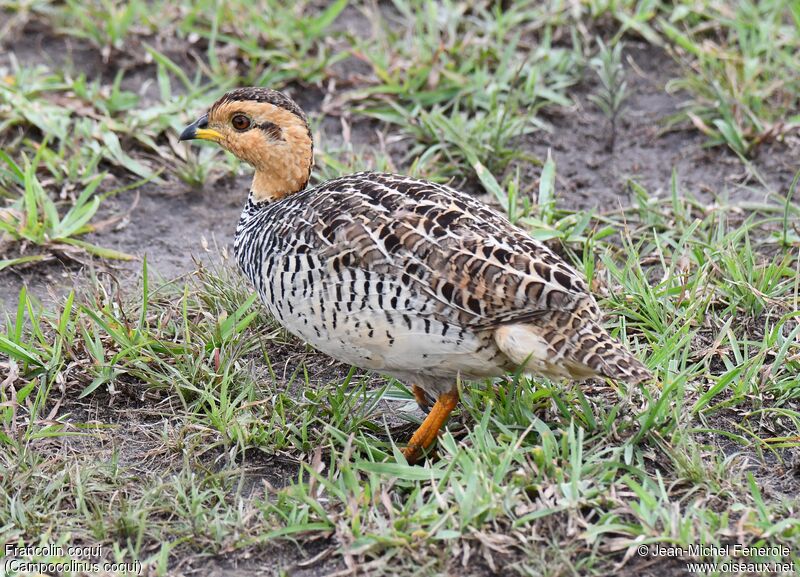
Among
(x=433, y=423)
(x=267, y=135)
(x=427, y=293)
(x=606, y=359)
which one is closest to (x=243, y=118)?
(x=267, y=135)

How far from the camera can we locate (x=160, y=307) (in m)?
5.15

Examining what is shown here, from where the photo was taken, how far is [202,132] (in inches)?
203

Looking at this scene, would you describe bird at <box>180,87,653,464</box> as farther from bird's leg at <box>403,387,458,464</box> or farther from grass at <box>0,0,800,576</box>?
grass at <box>0,0,800,576</box>

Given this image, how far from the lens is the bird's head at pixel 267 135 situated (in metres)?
4.93

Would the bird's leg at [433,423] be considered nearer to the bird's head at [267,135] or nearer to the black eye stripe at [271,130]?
the bird's head at [267,135]

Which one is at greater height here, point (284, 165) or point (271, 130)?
point (271, 130)

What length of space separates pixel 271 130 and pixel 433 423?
1.59 m

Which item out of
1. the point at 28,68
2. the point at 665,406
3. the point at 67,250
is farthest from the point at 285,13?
the point at 665,406

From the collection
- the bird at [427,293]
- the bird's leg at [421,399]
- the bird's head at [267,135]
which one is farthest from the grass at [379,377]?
the bird's head at [267,135]

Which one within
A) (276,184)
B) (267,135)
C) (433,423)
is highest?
(267,135)

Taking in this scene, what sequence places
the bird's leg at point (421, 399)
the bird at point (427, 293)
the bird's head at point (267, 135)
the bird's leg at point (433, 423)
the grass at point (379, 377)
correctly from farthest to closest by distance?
the bird's head at point (267, 135), the bird's leg at point (421, 399), the bird's leg at point (433, 423), the bird at point (427, 293), the grass at point (379, 377)

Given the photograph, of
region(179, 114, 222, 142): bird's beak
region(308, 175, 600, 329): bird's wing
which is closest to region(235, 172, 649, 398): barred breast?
region(308, 175, 600, 329): bird's wing

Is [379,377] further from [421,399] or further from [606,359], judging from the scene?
[606,359]

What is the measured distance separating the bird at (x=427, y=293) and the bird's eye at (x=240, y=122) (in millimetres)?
584
